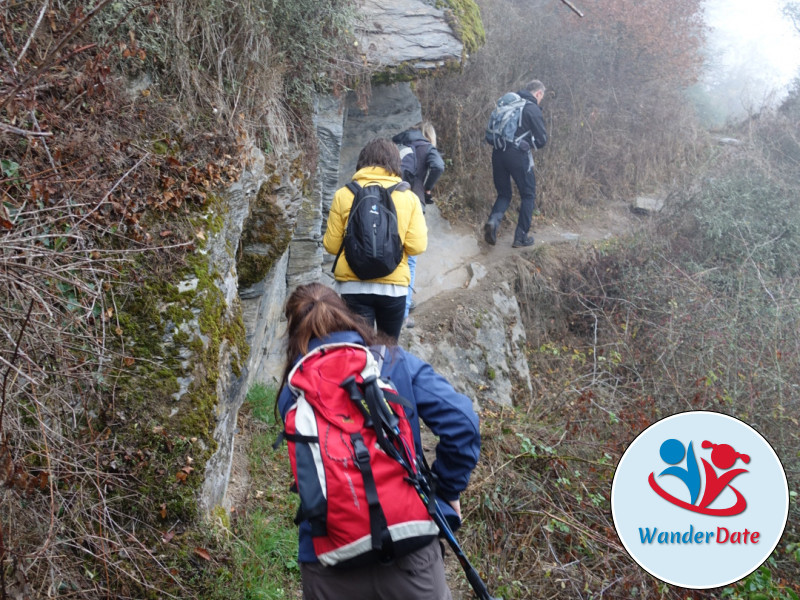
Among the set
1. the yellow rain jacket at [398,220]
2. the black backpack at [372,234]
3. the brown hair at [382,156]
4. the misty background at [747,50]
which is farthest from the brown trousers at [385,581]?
the misty background at [747,50]

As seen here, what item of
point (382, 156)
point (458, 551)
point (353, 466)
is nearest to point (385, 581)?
point (458, 551)

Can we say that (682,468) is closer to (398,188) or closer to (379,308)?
(379,308)

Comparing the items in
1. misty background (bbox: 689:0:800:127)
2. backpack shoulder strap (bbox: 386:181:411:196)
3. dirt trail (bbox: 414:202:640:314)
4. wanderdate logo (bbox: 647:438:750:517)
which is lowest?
misty background (bbox: 689:0:800:127)

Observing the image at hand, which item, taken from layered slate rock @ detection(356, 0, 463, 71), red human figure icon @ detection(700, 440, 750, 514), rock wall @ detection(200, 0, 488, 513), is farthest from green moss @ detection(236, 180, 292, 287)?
red human figure icon @ detection(700, 440, 750, 514)

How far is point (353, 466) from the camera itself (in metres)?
2.04

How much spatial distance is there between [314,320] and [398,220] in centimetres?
214

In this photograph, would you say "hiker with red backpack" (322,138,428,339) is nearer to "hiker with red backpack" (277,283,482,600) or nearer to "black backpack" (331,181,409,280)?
"black backpack" (331,181,409,280)

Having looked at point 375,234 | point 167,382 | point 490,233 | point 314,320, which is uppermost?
point 314,320

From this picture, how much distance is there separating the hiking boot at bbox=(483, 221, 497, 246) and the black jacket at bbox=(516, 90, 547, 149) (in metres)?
1.37

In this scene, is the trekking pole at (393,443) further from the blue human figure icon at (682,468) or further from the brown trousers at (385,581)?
the blue human figure icon at (682,468)

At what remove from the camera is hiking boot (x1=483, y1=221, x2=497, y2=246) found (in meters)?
8.94

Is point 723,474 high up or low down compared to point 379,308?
up

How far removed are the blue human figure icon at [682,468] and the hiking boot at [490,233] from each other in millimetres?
5611

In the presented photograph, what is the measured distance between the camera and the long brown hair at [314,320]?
238cm
